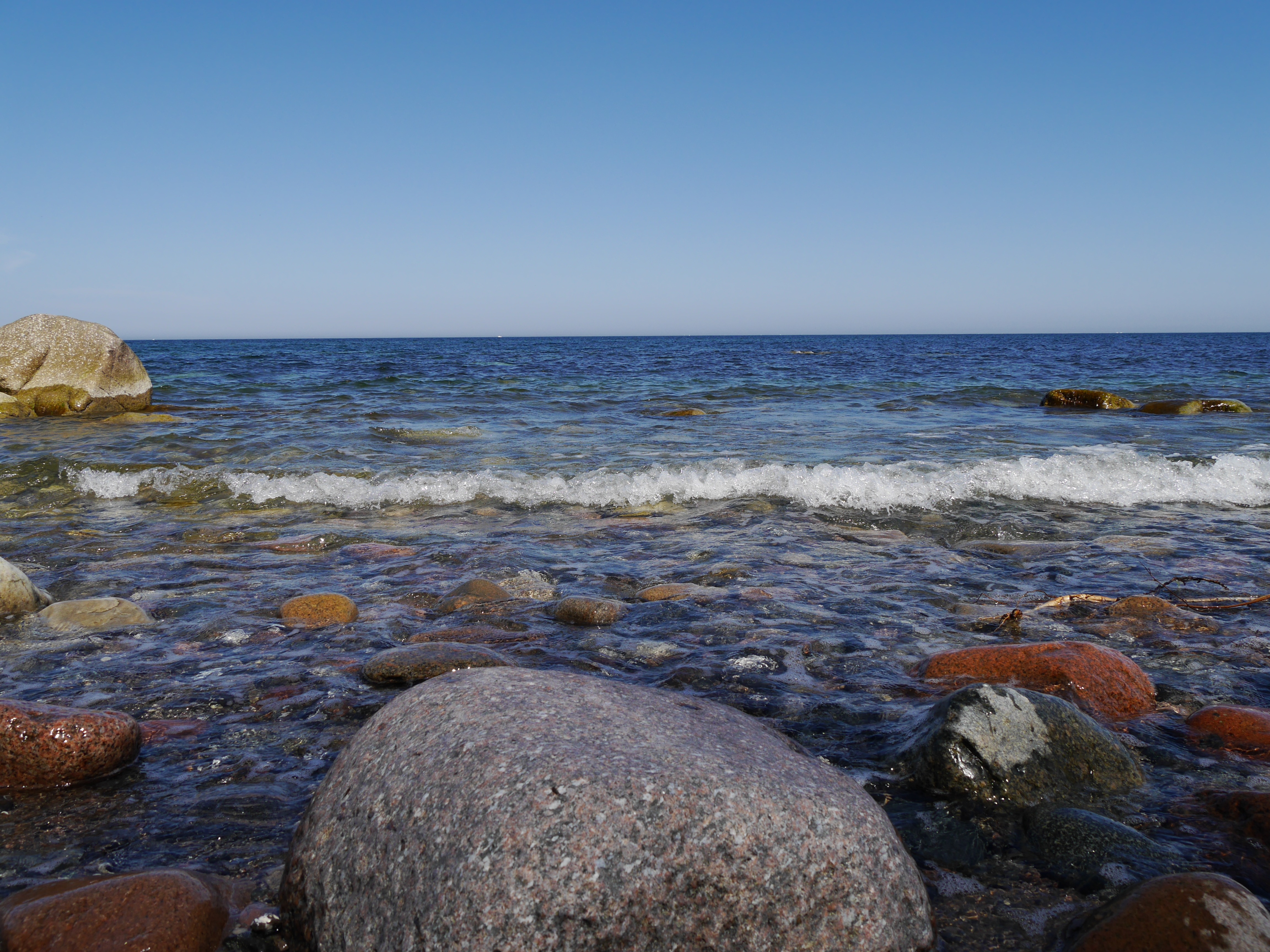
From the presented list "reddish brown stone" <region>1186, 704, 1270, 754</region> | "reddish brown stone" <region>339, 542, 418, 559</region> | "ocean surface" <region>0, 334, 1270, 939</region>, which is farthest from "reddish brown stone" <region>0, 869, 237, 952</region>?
"reddish brown stone" <region>339, 542, 418, 559</region>

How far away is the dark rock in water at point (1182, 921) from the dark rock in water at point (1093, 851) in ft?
0.85

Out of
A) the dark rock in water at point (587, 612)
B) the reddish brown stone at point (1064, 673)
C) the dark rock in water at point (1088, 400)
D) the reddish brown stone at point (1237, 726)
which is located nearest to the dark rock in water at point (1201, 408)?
the dark rock in water at point (1088, 400)

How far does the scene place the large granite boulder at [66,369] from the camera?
13617mm

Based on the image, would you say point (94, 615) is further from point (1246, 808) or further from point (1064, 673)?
point (1246, 808)

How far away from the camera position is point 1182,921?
1709 millimetres

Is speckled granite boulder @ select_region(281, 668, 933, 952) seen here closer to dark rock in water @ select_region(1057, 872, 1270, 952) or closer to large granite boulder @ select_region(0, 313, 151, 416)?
dark rock in water @ select_region(1057, 872, 1270, 952)

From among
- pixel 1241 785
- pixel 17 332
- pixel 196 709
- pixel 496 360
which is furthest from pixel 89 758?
pixel 496 360

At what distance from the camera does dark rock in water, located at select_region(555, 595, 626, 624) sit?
4.16 metres

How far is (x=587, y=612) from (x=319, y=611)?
55.1 inches

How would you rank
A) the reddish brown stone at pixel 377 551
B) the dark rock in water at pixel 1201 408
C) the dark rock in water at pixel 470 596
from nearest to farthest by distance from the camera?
the dark rock in water at pixel 470 596 < the reddish brown stone at pixel 377 551 < the dark rock in water at pixel 1201 408

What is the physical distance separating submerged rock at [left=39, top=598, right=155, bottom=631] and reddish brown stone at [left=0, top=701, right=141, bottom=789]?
4.82 feet

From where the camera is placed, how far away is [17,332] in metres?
13.9

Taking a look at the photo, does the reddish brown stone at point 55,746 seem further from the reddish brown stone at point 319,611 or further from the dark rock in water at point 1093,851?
the dark rock in water at point 1093,851

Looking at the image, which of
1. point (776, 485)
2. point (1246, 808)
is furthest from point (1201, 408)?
point (1246, 808)
